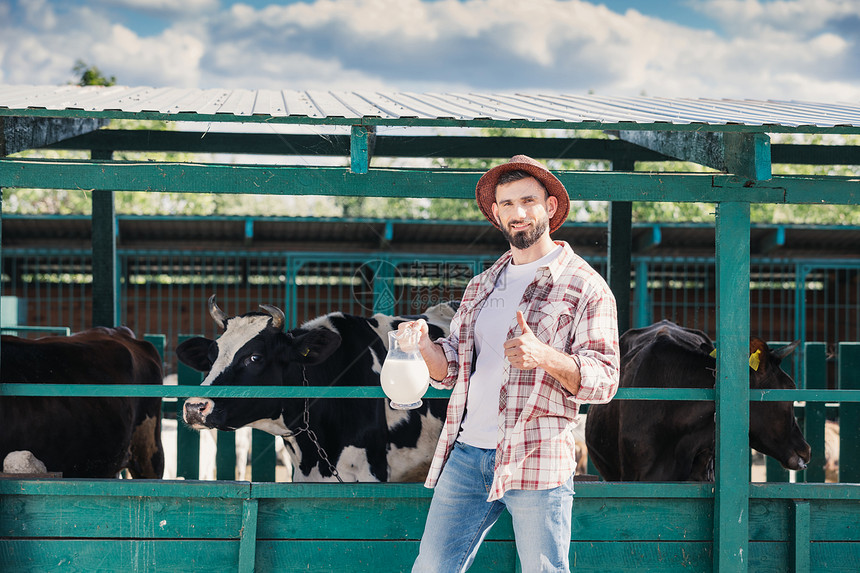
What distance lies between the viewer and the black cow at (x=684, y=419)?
517 cm

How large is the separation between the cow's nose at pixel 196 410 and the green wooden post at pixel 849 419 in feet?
15.5

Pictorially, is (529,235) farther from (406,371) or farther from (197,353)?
(197,353)

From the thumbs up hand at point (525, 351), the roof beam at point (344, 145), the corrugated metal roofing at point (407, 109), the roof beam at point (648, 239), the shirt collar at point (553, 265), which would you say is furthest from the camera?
the roof beam at point (648, 239)

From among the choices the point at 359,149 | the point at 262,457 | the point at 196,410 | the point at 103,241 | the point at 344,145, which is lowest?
the point at 262,457

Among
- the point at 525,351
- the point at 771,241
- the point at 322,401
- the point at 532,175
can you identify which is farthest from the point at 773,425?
the point at 771,241

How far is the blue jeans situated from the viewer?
275 centimetres

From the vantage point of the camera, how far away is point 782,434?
5172 millimetres

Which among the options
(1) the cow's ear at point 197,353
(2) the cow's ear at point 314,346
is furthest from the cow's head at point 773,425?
(1) the cow's ear at point 197,353

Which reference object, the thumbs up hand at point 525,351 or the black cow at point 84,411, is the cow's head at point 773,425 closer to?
the thumbs up hand at point 525,351

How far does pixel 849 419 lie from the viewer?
6266 millimetres

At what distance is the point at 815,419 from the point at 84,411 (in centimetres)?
559

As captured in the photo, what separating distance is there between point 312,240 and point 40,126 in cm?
863

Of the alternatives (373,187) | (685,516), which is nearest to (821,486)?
(685,516)

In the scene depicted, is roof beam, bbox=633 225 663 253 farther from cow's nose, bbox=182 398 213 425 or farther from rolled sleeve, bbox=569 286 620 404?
rolled sleeve, bbox=569 286 620 404
